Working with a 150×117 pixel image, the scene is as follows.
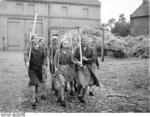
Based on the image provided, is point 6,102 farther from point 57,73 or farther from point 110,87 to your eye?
point 110,87

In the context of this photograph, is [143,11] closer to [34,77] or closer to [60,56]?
Answer: [60,56]

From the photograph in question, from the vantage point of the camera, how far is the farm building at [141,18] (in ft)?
16.3

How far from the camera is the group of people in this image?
403 cm

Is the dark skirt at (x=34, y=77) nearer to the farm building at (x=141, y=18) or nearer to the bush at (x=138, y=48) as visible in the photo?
the farm building at (x=141, y=18)

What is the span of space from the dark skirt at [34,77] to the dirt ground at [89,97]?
418 mm

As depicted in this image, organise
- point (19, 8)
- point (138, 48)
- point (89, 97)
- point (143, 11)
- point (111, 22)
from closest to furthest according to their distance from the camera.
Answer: point (19, 8), point (89, 97), point (111, 22), point (143, 11), point (138, 48)

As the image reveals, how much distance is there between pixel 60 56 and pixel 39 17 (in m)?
0.87

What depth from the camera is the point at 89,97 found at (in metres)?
4.71

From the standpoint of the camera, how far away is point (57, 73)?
414cm

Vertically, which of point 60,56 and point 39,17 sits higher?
point 39,17

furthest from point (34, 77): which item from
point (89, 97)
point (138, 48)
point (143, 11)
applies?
point (138, 48)

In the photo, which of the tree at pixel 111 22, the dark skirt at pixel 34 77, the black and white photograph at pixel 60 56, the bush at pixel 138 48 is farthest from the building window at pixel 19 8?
the bush at pixel 138 48

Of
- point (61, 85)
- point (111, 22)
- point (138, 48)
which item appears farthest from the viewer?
point (138, 48)

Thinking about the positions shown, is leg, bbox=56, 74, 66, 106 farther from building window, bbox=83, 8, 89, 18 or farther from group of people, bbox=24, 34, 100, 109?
building window, bbox=83, 8, 89, 18
